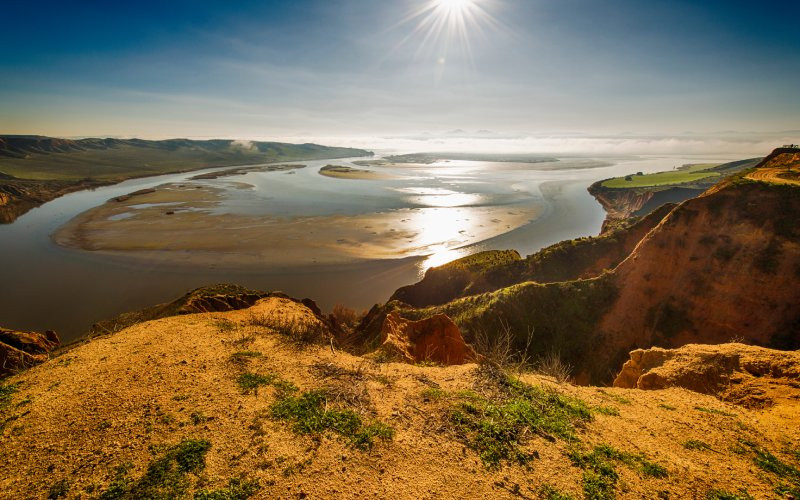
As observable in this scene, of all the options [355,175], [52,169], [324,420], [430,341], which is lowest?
[430,341]

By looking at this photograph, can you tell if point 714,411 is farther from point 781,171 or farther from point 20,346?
point 20,346

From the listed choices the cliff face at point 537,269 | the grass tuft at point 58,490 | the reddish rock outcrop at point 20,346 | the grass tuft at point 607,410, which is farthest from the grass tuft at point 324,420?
the cliff face at point 537,269

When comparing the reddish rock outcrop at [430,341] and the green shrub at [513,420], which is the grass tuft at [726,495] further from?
the reddish rock outcrop at [430,341]

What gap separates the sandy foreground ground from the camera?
152 ft

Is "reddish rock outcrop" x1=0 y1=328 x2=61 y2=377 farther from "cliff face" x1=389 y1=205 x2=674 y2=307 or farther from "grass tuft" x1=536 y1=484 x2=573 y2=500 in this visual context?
"cliff face" x1=389 y1=205 x2=674 y2=307

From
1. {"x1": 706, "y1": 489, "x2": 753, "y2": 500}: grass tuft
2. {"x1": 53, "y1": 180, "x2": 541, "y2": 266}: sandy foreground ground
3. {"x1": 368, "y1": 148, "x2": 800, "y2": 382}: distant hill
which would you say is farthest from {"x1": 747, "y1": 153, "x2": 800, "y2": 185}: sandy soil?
{"x1": 53, "y1": 180, "x2": 541, "y2": 266}: sandy foreground ground

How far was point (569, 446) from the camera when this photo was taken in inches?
320

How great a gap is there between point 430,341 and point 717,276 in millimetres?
19786

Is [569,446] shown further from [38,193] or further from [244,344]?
[38,193]

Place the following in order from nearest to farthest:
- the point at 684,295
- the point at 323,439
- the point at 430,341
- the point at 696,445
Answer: the point at 323,439
the point at 696,445
the point at 430,341
the point at 684,295

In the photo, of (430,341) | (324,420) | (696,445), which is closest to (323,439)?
(324,420)

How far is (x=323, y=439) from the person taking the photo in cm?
805

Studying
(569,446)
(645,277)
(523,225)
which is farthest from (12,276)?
(523,225)

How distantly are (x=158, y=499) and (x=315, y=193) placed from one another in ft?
288
